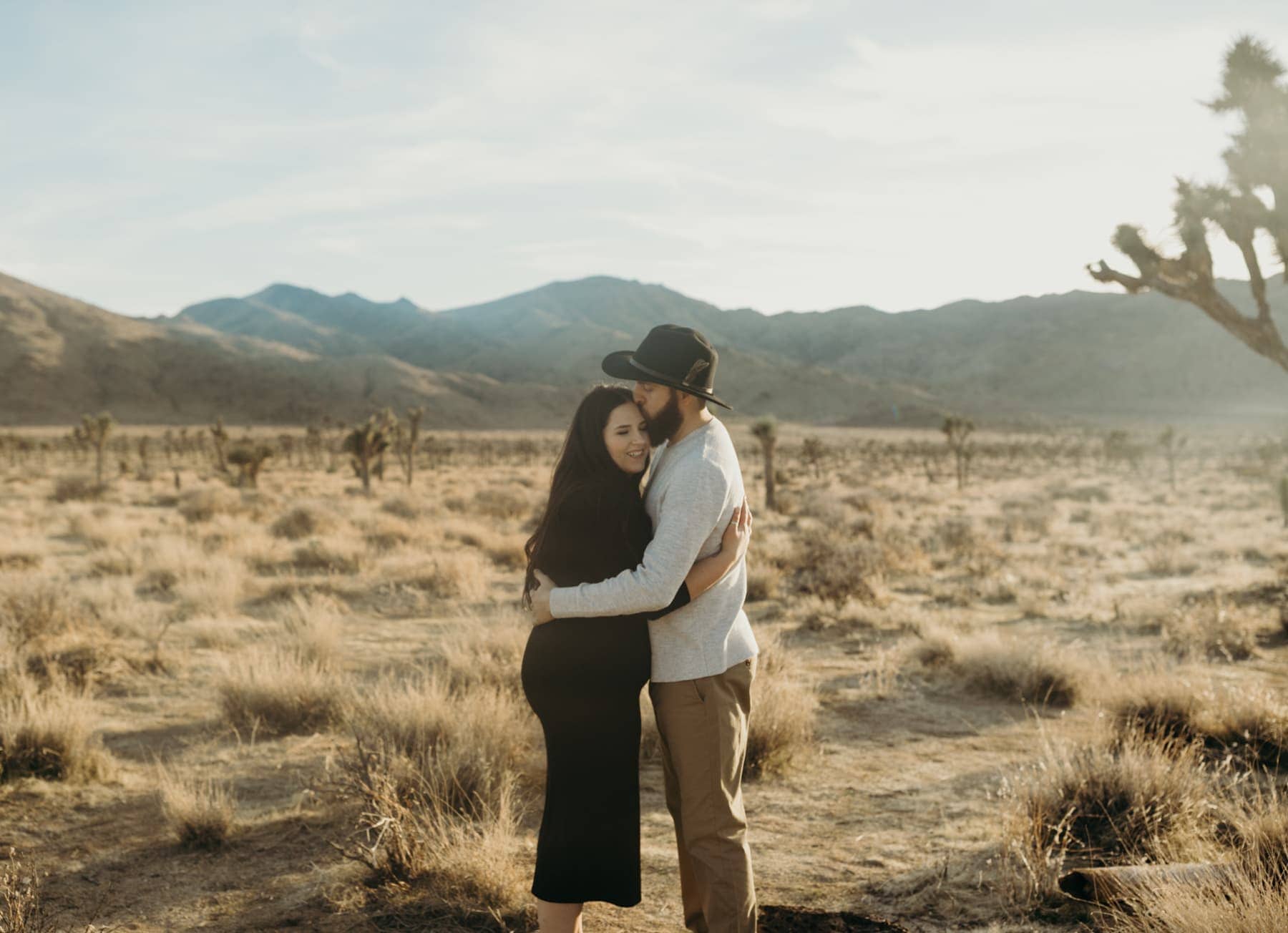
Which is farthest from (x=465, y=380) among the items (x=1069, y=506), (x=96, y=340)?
(x=1069, y=506)

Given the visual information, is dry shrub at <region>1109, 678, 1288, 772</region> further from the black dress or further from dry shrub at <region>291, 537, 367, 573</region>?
dry shrub at <region>291, 537, 367, 573</region>

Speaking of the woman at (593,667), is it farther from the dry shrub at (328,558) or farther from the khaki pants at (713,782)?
the dry shrub at (328,558)

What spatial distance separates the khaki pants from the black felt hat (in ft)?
3.22

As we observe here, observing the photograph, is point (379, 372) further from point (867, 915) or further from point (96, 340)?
point (867, 915)

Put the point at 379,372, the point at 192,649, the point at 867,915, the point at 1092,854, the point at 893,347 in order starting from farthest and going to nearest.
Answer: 1. the point at 893,347
2. the point at 379,372
3. the point at 192,649
4. the point at 1092,854
5. the point at 867,915

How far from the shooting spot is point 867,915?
4008 millimetres

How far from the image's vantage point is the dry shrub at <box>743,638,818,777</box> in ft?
19.2

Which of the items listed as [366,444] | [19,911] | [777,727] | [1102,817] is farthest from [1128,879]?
[366,444]

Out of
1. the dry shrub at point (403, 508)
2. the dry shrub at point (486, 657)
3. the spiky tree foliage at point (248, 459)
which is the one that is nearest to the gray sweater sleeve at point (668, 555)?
the dry shrub at point (486, 657)

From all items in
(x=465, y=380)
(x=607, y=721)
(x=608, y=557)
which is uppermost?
(x=465, y=380)

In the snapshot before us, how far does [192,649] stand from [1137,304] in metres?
170

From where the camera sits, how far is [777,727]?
5.97 meters

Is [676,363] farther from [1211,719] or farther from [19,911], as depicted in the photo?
[1211,719]

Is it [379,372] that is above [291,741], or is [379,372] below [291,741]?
above
